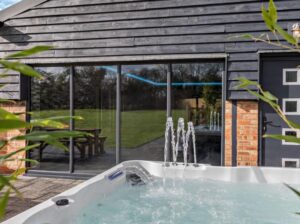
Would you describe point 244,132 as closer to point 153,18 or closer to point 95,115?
point 153,18

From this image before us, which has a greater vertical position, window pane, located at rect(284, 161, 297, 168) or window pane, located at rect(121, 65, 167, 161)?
window pane, located at rect(121, 65, 167, 161)

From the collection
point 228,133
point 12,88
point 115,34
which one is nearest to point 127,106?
point 115,34

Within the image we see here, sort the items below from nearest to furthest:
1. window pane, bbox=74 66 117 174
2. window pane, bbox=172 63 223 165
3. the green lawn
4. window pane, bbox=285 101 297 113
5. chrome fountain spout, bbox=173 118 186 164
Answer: window pane, bbox=285 101 297 113, window pane, bbox=172 63 223 165, chrome fountain spout, bbox=173 118 186 164, the green lawn, window pane, bbox=74 66 117 174

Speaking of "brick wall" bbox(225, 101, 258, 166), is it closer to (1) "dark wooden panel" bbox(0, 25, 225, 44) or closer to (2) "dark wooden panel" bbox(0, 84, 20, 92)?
(1) "dark wooden panel" bbox(0, 25, 225, 44)

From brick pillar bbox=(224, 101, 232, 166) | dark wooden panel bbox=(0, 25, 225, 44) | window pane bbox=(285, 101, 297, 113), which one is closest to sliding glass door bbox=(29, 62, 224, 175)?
brick pillar bbox=(224, 101, 232, 166)

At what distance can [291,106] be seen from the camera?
13.3 feet

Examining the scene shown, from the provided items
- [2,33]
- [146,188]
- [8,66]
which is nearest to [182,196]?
[146,188]

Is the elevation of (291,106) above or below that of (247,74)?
below

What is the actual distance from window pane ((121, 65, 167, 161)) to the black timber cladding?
320mm

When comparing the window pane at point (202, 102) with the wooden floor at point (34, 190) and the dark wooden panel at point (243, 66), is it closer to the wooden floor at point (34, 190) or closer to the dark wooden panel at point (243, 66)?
the dark wooden panel at point (243, 66)

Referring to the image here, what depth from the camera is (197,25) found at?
169 inches

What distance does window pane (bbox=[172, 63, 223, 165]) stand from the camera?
4.36 metres

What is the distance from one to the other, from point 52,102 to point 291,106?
136 inches

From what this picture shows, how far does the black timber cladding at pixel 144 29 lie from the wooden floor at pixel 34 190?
1389 millimetres
